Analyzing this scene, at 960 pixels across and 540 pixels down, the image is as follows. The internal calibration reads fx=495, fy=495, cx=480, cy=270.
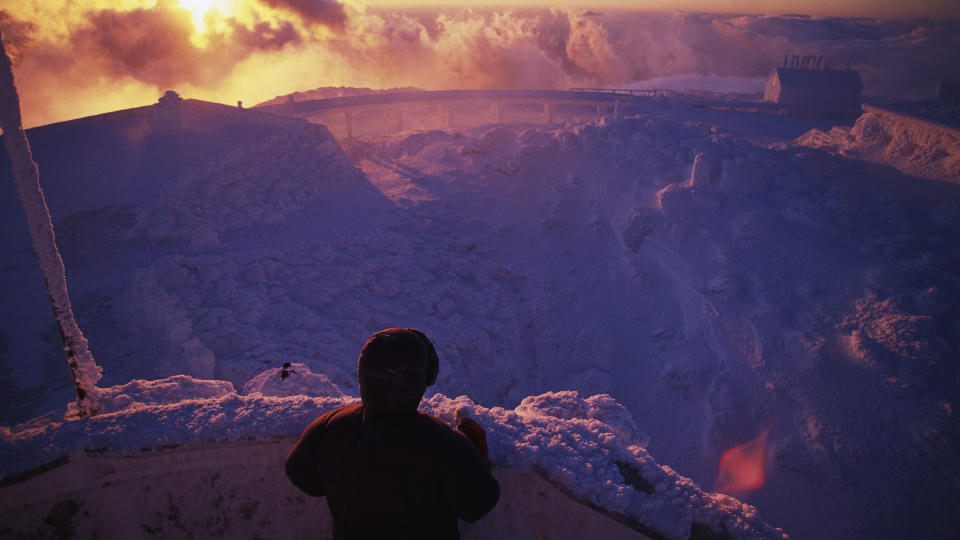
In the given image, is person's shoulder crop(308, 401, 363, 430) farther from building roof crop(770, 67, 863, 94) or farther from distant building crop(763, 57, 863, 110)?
building roof crop(770, 67, 863, 94)

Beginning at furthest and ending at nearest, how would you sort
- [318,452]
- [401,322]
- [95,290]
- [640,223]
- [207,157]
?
[207,157] → [640,223] → [401,322] → [95,290] → [318,452]

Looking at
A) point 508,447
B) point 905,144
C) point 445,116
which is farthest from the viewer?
point 445,116

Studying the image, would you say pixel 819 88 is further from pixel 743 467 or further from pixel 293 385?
pixel 293 385

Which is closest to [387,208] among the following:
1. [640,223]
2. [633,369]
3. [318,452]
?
[640,223]

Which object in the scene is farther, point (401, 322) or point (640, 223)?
point (640, 223)

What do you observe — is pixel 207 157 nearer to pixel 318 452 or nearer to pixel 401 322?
pixel 401 322

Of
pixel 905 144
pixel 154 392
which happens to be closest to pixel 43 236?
pixel 154 392

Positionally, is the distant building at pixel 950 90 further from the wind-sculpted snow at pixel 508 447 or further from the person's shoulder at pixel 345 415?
the person's shoulder at pixel 345 415
